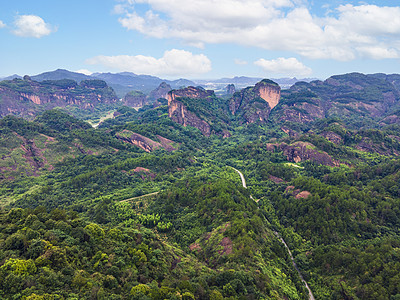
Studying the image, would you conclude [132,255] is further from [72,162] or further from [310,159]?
[310,159]

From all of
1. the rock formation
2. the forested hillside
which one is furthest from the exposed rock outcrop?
the rock formation

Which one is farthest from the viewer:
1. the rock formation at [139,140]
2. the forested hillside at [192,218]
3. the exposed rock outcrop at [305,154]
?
the rock formation at [139,140]

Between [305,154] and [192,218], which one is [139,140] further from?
[305,154]

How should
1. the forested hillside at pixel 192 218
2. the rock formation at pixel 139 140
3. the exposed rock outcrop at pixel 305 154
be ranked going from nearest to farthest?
the forested hillside at pixel 192 218 → the exposed rock outcrop at pixel 305 154 → the rock formation at pixel 139 140

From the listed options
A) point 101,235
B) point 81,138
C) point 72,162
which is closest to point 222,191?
point 101,235

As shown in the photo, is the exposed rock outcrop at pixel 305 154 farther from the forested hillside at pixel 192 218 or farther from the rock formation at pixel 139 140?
the rock formation at pixel 139 140

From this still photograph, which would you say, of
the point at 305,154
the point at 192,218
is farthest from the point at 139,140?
the point at 305,154

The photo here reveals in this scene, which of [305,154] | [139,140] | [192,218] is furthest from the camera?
[139,140]

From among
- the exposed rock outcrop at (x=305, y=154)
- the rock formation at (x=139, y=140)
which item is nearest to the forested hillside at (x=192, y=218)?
the exposed rock outcrop at (x=305, y=154)

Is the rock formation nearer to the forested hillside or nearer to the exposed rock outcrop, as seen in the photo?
the forested hillside
